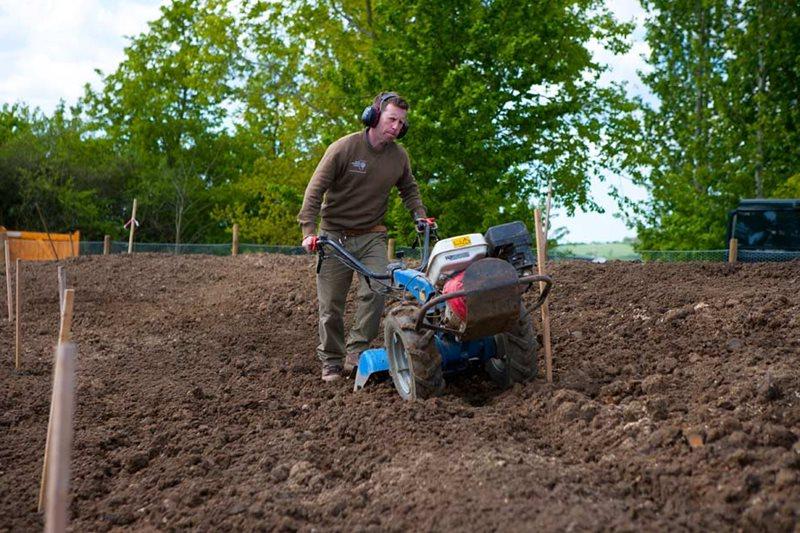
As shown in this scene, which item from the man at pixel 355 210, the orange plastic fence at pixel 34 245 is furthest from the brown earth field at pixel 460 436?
the orange plastic fence at pixel 34 245

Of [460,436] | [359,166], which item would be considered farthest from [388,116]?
[460,436]

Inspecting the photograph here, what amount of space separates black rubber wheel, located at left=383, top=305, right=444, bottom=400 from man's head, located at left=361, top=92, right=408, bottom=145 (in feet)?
→ 4.52

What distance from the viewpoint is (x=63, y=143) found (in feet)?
129

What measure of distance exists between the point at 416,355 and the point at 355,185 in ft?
5.97

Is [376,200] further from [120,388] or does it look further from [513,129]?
[513,129]

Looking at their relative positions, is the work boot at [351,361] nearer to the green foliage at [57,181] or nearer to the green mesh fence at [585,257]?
the green mesh fence at [585,257]

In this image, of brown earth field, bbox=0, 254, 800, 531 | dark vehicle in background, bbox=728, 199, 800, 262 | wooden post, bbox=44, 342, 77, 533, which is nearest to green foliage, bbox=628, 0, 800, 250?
dark vehicle in background, bbox=728, 199, 800, 262

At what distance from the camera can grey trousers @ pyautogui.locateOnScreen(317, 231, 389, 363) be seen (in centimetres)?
685

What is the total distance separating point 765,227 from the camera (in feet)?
48.2

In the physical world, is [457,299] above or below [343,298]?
above

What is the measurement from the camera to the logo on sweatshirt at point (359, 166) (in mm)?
6607

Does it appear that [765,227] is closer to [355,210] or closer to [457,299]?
[355,210]

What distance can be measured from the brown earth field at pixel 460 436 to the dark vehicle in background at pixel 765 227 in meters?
5.85

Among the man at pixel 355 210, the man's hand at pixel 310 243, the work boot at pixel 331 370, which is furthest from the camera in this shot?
the work boot at pixel 331 370
